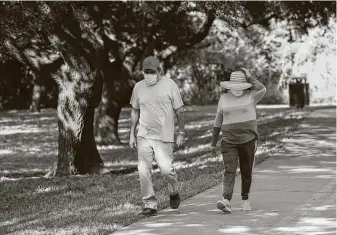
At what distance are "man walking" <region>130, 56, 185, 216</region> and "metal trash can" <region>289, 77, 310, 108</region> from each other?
23.3 m

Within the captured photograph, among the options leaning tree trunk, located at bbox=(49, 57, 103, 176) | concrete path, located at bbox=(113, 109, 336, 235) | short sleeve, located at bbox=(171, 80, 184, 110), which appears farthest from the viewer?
leaning tree trunk, located at bbox=(49, 57, 103, 176)

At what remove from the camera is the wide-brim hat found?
8406mm

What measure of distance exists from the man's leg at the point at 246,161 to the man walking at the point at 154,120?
0.71 m

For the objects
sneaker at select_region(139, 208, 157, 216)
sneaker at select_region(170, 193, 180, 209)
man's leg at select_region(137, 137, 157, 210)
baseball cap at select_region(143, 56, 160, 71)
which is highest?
baseball cap at select_region(143, 56, 160, 71)

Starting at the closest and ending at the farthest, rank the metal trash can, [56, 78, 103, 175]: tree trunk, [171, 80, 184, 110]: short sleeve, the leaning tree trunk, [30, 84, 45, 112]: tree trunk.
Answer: [171, 80, 184, 110]: short sleeve, the leaning tree trunk, [56, 78, 103, 175]: tree trunk, the metal trash can, [30, 84, 45, 112]: tree trunk

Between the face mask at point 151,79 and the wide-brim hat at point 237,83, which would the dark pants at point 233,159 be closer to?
the wide-brim hat at point 237,83

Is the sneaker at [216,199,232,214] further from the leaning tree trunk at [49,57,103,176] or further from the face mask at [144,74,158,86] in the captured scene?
the leaning tree trunk at [49,57,103,176]

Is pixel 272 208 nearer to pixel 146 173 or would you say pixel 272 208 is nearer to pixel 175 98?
pixel 146 173

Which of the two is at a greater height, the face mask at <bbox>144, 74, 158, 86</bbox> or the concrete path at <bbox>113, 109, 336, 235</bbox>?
the face mask at <bbox>144, 74, 158, 86</bbox>

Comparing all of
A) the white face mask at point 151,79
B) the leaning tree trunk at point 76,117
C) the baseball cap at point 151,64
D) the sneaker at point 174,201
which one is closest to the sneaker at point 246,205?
the sneaker at point 174,201

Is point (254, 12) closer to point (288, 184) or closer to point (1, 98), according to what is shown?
point (288, 184)

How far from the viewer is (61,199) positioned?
36.1 ft

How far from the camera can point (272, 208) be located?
8.85m

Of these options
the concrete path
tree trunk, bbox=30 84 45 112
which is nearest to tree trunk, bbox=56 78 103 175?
the concrete path
